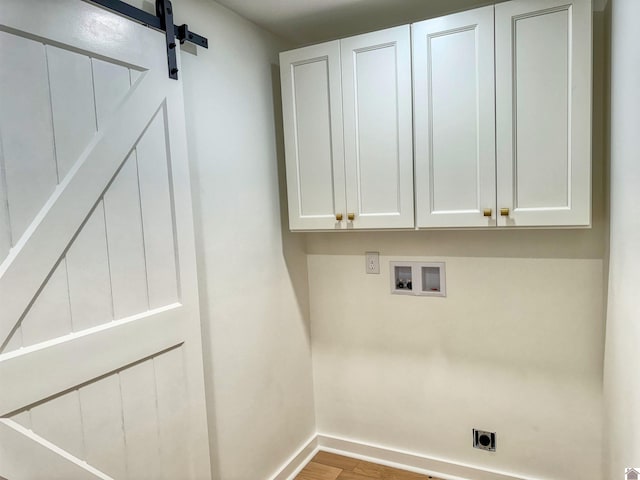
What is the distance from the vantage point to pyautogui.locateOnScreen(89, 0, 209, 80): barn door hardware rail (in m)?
1.31

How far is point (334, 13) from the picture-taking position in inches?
76.0

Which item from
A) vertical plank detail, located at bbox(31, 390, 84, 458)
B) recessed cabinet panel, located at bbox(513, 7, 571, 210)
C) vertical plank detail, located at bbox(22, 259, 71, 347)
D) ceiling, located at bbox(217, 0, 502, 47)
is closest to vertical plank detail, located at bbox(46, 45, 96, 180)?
vertical plank detail, located at bbox(22, 259, 71, 347)

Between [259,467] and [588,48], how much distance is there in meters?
2.29

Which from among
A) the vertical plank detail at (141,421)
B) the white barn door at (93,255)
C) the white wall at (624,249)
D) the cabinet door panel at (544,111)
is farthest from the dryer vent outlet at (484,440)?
the vertical plank detail at (141,421)

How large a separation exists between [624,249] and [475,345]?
35.5 inches

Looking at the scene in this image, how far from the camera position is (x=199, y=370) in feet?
5.24

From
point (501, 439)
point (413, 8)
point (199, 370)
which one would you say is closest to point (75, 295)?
point (199, 370)

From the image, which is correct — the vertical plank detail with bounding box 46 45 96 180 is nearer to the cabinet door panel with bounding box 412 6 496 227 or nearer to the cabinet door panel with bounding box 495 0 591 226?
the cabinet door panel with bounding box 412 6 496 227

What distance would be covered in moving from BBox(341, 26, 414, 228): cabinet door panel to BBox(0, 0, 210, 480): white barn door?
77cm

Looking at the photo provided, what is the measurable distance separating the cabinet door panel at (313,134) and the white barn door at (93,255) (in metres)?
0.63

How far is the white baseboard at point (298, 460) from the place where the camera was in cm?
220

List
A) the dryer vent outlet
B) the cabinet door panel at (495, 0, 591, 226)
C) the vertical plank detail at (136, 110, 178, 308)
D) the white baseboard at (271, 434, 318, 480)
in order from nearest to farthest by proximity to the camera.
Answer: the vertical plank detail at (136, 110, 178, 308), the cabinet door panel at (495, 0, 591, 226), the dryer vent outlet, the white baseboard at (271, 434, 318, 480)

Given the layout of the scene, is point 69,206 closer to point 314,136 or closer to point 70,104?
point 70,104

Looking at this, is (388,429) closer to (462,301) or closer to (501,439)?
(501,439)
